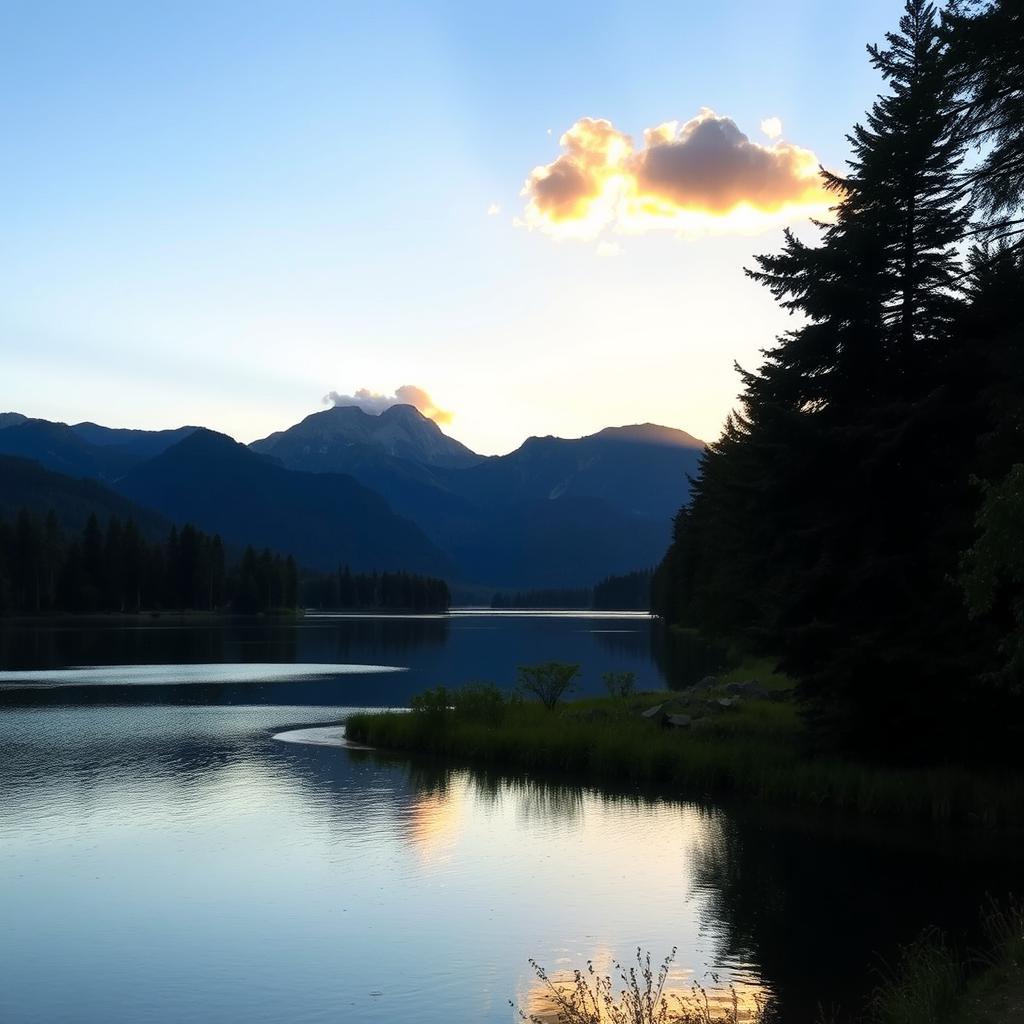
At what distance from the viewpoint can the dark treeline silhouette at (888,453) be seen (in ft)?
93.1

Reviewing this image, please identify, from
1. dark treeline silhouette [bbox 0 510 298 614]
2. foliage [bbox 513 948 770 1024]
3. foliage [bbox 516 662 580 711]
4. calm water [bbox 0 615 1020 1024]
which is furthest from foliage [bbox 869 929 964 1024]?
dark treeline silhouette [bbox 0 510 298 614]

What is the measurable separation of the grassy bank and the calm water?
81.8 inches

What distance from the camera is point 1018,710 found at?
28656 millimetres

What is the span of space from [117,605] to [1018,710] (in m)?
187

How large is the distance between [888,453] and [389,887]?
17696 millimetres

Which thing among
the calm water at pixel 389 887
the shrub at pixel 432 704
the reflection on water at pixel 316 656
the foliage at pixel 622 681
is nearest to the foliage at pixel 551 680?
the foliage at pixel 622 681

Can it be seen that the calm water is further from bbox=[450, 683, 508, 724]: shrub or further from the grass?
bbox=[450, 683, 508, 724]: shrub

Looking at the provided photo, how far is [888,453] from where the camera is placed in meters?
29.4

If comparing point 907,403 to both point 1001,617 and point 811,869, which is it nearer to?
point 1001,617

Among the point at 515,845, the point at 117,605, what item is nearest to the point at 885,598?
the point at 515,845

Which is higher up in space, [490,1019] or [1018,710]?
[1018,710]

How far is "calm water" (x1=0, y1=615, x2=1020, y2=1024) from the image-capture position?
1683 centimetres

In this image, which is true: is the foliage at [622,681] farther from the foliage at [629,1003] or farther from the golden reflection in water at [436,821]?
the foliage at [629,1003]

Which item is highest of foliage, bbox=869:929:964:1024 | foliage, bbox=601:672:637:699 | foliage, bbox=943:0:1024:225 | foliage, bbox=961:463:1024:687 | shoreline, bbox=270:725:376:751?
foliage, bbox=943:0:1024:225
